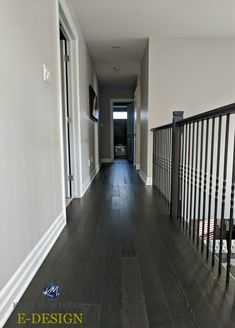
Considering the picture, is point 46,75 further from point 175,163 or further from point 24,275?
point 175,163

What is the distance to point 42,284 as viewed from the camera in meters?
1.31

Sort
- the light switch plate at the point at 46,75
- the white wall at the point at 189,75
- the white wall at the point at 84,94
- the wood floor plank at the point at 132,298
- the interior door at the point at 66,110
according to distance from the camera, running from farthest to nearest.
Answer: the white wall at the point at 189,75 < the white wall at the point at 84,94 < the interior door at the point at 66,110 < the light switch plate at the point at 46,75 < the wood floor plank at the point at 132,298

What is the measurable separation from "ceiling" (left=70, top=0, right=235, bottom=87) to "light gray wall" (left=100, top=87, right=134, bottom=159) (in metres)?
3.32

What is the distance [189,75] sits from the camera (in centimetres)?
397

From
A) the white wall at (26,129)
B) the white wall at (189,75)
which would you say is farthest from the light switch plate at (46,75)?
the white wall at (189,75)

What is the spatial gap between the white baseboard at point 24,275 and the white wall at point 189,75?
2.90m

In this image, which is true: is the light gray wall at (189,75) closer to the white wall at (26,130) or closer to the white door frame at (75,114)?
the white door frame at (75,114)

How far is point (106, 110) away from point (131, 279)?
23.3 ft

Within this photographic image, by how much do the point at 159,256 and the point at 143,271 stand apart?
22 centimetres

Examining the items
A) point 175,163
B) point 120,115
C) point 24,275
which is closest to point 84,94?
point 175,163

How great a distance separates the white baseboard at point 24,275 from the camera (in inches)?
41.9

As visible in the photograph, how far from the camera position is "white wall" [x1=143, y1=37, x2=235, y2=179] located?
3932 mm

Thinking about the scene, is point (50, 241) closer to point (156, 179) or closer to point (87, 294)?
point (87, 294)

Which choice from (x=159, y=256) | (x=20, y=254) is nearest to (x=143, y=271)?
(x=159, y=256)
